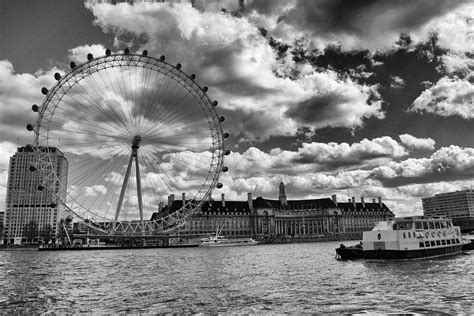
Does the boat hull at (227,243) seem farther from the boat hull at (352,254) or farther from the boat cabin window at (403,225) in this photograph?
the boat cabin window at (403,225)

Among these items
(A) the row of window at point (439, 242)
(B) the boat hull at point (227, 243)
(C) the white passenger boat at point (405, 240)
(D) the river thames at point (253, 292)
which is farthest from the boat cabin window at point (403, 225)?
(B) the boat hull at point (227, 243)

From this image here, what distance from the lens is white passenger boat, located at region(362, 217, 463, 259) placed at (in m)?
56.4

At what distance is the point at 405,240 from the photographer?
57031 mm

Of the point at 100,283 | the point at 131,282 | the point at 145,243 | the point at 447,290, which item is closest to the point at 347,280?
the point at 447,290

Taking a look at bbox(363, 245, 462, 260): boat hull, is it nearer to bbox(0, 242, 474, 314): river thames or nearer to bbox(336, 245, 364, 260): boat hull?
bbox(336, 245, 364, 260): boat hull

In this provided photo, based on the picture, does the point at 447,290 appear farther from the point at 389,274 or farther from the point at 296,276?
the point at 296,276

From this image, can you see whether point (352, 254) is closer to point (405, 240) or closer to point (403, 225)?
point (405, 240)

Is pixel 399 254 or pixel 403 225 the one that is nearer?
pixel 399 254

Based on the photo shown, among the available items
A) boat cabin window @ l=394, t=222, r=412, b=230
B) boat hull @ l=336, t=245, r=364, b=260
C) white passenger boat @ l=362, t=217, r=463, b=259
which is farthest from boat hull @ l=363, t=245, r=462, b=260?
boat cabin window @ l=394, t=222, r=412, b=230

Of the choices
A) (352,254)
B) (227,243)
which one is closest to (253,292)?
(352,254)

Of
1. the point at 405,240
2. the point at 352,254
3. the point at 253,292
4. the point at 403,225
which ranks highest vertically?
the point at 403,225

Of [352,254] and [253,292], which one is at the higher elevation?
[352,254]

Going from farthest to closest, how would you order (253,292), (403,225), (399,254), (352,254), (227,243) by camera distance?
(227,243)
(352,254)
(403,225)
(399,254)
(253,292)

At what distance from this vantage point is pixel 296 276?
41.8 m
